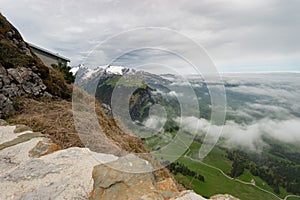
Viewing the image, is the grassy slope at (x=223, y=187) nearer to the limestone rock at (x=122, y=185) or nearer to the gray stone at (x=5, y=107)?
the gray stone at (x=5, y=107)

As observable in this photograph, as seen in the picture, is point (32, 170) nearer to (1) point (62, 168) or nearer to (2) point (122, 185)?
(1) point (62, 168)

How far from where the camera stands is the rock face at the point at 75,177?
5609 millimetres

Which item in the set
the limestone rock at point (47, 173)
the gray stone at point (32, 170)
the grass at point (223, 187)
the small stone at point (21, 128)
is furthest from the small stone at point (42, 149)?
the grass at point (223, 187)

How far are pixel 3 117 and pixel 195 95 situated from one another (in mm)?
11995

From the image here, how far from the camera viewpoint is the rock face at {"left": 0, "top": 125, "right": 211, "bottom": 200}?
561 centimetres

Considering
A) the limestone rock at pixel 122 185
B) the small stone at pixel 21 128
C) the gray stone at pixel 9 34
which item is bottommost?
the limestone rock at pixel 122 185

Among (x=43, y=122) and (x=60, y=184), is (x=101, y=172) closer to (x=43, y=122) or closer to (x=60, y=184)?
(x=60, y=184)

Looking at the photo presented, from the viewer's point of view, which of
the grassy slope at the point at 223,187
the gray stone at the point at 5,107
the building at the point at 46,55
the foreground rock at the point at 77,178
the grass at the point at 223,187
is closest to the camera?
the foreground rock at the point at 77,178

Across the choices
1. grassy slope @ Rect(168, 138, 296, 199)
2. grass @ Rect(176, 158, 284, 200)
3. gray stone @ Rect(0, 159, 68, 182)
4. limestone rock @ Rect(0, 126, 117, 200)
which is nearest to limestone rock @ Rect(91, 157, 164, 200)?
limestone rock @ Rect(0, 126, 117, 200)

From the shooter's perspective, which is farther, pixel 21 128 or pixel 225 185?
pixel 225 185

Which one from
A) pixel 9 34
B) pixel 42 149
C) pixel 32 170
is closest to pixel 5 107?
pixel 42 149

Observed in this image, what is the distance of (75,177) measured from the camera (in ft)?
20.7

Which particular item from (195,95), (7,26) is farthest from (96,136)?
(7,26)

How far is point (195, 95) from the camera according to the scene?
874cm
